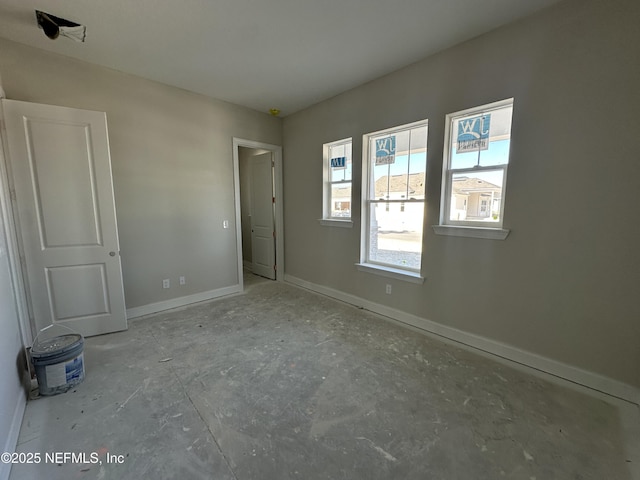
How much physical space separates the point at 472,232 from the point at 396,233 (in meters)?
0.86

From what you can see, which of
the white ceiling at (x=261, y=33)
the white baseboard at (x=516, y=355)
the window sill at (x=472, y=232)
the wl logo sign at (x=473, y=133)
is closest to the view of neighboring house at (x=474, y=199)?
the window sill at (x=472, y=232)

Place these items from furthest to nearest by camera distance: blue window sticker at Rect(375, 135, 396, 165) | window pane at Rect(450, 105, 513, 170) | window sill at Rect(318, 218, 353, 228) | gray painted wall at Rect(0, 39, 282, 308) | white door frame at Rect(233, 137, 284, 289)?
white door frame at Rect(233, 137, 284, 289) → window sill at Rect(318, 218, 353, 228) → blue window sticker at Rect(375, 135, 396, 165) → gray painted wall at Rect(0, 39, 282, 308) → window pane at Rect(450, 105, 513, 170)

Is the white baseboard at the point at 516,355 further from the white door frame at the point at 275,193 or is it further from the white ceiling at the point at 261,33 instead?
the white ceiling at the point at 261,33

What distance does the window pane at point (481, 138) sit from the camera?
87.9 inches

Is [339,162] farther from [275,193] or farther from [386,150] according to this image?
[275,193]

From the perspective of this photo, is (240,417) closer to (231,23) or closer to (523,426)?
(523,426)

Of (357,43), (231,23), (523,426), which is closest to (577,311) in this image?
(523,426)

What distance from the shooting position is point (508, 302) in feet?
7.45

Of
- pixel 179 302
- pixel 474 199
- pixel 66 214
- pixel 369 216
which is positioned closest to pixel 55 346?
pixel 66 214

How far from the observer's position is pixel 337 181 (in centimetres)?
370

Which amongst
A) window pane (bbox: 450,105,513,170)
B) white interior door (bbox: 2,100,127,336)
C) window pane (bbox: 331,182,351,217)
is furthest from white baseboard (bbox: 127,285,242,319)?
window pane (bbox: 450,105,513,170)

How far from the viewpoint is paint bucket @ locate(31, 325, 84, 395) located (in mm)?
1834

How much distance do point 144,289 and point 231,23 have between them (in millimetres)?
2940

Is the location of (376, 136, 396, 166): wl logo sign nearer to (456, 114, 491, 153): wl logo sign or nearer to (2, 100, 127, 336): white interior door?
(456, 114, 491, 153): wl logo sign
